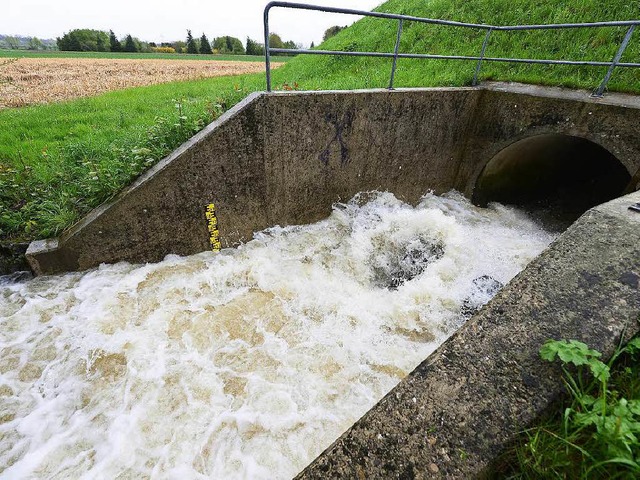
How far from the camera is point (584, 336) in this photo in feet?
5.90

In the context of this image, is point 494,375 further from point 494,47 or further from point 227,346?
point 494,47

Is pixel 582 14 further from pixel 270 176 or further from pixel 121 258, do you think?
pixel 121 258

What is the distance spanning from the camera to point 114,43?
52.8m

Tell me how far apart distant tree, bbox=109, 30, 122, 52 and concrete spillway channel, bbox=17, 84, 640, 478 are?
64.7 m

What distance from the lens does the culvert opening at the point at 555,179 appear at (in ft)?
21.8

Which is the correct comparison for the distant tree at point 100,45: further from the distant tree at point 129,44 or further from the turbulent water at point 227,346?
the turbulent water at point 227,346

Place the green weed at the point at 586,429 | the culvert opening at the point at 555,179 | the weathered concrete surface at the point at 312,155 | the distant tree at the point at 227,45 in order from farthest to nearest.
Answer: the distant tree at the point at 227,45 → the culvert opening at the point at 555,179 → the weathered concrete surface at the point at 312,155 → the green weed at the point at 586,429

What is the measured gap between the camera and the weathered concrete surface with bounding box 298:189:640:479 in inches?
60.6

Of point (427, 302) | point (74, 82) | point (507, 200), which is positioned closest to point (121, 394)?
point (427, 302)

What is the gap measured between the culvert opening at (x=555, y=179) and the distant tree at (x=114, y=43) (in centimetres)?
6534

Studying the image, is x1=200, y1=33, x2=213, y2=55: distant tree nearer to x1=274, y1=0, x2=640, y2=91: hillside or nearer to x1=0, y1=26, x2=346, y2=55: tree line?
x1=0, y1=26, x2=346, y2=55: tree line

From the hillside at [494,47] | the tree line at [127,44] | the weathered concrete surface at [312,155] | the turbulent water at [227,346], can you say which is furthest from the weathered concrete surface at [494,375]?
the tree line at [127,44]

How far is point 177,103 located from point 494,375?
231 inches

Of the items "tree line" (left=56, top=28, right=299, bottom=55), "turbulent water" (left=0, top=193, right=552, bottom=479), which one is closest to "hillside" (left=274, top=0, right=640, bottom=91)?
"turbulent water" (left=0, top=193, right=552, bottom=479)
